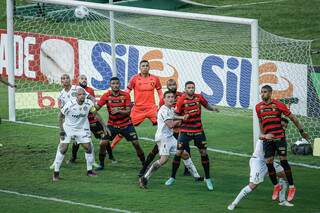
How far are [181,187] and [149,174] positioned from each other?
2.33ft

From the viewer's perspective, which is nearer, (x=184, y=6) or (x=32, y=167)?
(x=32, y=167)

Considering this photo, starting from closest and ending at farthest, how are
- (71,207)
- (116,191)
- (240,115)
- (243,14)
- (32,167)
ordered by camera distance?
(71,207) < (116,191) < (32,167) < (240,115) < (243,14)

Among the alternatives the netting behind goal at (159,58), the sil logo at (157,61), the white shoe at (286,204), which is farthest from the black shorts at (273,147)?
the sil logo at (157,61)

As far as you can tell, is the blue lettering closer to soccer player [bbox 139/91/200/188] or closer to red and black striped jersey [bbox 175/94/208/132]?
soccer player [bbox 139/91/200/188]

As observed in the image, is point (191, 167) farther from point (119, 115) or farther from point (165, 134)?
point (119, 115)

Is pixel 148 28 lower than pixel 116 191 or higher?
higher

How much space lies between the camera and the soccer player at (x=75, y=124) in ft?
73.2

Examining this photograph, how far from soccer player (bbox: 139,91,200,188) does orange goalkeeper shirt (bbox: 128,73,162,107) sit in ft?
11.3

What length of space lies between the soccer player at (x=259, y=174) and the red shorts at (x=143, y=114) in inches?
202

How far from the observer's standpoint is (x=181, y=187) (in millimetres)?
21875

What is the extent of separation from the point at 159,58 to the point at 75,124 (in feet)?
24.6

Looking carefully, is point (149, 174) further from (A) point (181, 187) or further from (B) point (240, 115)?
(B) point (240, 115)

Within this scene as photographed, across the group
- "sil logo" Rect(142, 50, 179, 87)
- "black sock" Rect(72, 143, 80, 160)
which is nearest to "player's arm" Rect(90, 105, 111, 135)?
"black sock" Rect(72, 143, 80, 160)

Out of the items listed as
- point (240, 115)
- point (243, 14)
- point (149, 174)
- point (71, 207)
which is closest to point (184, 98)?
point (149, 174)
